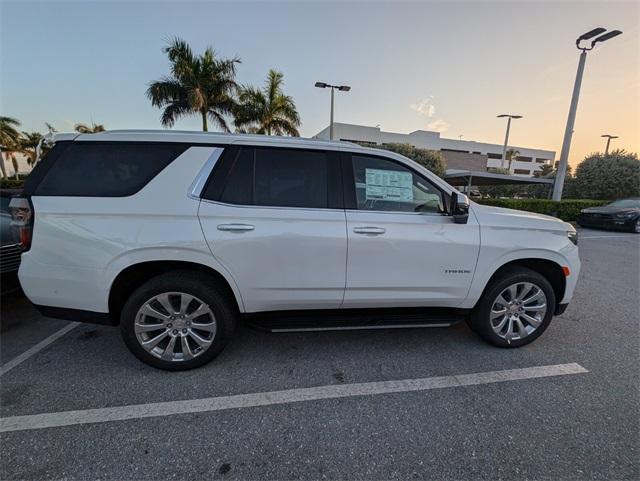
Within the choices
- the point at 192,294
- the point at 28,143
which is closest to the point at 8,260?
the point at 192,294

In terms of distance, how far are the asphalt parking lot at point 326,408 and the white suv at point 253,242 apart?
36 centimetres

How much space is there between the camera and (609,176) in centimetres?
1700

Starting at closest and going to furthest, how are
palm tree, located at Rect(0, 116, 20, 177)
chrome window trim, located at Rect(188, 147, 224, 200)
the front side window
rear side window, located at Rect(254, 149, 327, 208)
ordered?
chrome window trim, located at Rect(188, 147, 224, 200), rear side window, located at Rect(254, 149, 327, 208), the front side window, palm tree, located at Rect(0, 116, 20, 177)

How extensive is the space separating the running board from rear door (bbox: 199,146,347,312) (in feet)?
0.35

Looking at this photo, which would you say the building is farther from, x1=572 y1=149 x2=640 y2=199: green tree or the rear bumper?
the rear bumper

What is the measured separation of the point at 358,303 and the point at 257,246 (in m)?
1.03

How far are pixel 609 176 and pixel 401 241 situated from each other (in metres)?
Result: 22.1

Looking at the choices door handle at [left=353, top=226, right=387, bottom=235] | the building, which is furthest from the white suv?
the building

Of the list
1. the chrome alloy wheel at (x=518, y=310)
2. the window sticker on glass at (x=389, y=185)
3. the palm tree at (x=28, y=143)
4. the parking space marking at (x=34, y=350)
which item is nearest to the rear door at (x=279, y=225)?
the window sticker on glass at (x=389, y=185)

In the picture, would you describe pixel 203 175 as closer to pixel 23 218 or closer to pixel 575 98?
pixel 23 218

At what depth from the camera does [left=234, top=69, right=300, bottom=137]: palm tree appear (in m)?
15.8

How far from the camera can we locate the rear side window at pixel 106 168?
2.22 meters

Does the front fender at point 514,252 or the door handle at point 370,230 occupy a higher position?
the door handle at point 370,230

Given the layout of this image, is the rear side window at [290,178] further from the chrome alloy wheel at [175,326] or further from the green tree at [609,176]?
the green tree at [609,176]
